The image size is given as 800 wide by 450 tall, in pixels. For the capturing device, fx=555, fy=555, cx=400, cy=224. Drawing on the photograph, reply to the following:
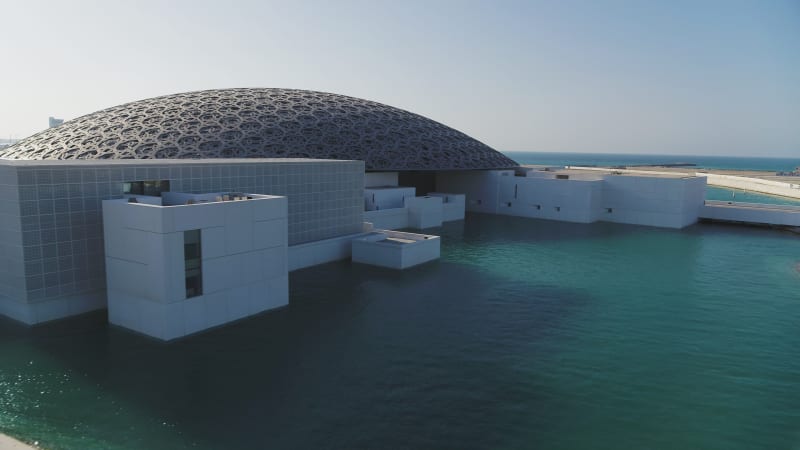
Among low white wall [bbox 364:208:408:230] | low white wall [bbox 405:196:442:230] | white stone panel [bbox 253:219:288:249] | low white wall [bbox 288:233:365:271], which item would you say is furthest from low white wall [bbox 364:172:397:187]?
white stone panel [bbox 253:219:288:249]

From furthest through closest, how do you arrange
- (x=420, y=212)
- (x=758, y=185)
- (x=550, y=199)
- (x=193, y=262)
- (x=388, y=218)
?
(x=758, y=185)
(x=550, y=199)
(x=420, y=212)
(x=388, y=218)
(x=193, y=262)

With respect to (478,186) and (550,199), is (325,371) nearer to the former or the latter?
(550,199)

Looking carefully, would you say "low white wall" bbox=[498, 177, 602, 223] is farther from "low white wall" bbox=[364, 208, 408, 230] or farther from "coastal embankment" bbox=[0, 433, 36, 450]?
"coastal embankment" bbox=[0, 433, 36, 450]

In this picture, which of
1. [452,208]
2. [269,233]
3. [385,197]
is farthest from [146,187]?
[452,208]

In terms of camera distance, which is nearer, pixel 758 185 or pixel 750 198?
pixel 750 198

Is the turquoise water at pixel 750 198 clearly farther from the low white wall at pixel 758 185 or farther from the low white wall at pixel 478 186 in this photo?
the low white wall at pixel 478 186

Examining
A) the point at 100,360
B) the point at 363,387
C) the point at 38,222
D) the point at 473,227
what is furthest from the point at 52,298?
the point at 473,227
